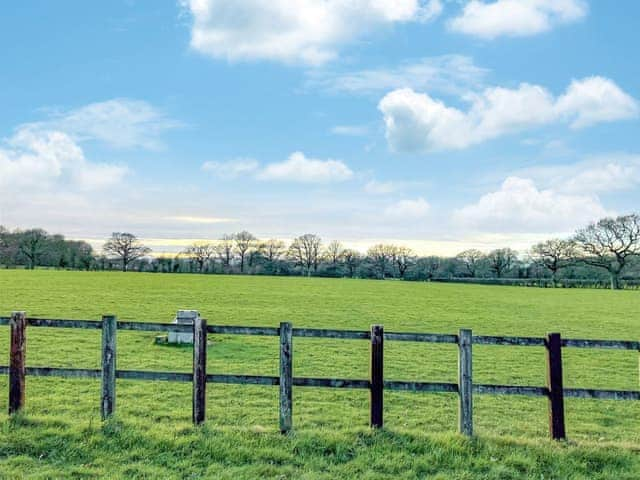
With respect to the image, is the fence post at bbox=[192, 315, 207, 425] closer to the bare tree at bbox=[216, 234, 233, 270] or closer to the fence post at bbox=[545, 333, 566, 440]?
the fence post at bbox=[545, 333, 566, 440]

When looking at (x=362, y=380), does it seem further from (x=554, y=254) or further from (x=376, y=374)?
(x=554, y=254)

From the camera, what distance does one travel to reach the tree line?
74.6 meters

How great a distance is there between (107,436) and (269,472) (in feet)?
7.48

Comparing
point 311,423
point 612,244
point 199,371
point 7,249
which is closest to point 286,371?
point 199,371

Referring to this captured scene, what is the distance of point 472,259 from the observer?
354 ft

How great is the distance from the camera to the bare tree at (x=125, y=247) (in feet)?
371

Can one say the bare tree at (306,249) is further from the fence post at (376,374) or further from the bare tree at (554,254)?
the fence post at (376,374)

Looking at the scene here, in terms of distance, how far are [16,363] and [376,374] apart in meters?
4.93

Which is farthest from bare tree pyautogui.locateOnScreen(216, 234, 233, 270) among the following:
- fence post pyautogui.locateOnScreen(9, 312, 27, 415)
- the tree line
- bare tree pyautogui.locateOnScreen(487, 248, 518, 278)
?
fence post pyautogui.locateOnScreen(9, 312, 27, 415)

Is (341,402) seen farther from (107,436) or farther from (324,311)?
(324,311)

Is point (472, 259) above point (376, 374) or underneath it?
above

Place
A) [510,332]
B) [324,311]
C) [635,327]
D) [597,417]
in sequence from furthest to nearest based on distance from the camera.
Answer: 1. [324,311]
2. [635,327]
3. [510,332]
4. [597,417]

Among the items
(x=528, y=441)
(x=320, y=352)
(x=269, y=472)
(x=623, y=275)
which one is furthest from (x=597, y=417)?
(x=623, y=275)

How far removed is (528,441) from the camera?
22.0 ft
